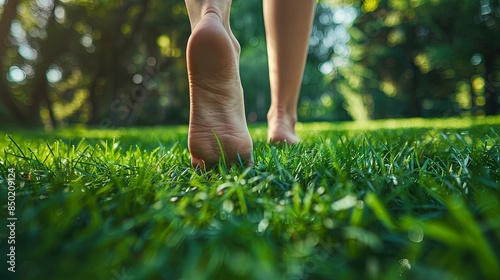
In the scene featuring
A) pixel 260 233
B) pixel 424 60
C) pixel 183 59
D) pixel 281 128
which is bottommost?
pixel 424 60

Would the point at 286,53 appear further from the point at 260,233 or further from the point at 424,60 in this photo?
the point at 424,60

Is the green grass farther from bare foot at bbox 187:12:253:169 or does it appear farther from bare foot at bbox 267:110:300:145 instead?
bare foot at bbox 267:110:300:145

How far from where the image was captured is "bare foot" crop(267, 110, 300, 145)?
172 cm

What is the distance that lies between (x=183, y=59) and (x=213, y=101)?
1205 centimetres

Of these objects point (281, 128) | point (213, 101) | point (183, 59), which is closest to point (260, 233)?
point (213, 101)

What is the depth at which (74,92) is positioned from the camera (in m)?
18.0

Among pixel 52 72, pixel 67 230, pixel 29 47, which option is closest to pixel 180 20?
pixel 29 47

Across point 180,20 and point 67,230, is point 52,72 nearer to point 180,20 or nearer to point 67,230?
point 180,20

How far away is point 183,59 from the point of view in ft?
41.9

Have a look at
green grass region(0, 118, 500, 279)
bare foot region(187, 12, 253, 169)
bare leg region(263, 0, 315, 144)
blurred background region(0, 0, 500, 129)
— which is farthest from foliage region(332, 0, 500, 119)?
green grass region(0, 118, 500, 279)

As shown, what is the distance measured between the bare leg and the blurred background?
6.11m

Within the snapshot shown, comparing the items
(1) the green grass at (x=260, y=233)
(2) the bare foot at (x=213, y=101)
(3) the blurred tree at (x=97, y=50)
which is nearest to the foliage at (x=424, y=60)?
(3) the blurred tree at (x=97, y=50)

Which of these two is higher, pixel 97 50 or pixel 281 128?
pixel 281 128

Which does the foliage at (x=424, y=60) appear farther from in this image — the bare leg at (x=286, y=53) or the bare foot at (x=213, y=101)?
the bare foot at (x=213, y=101)
